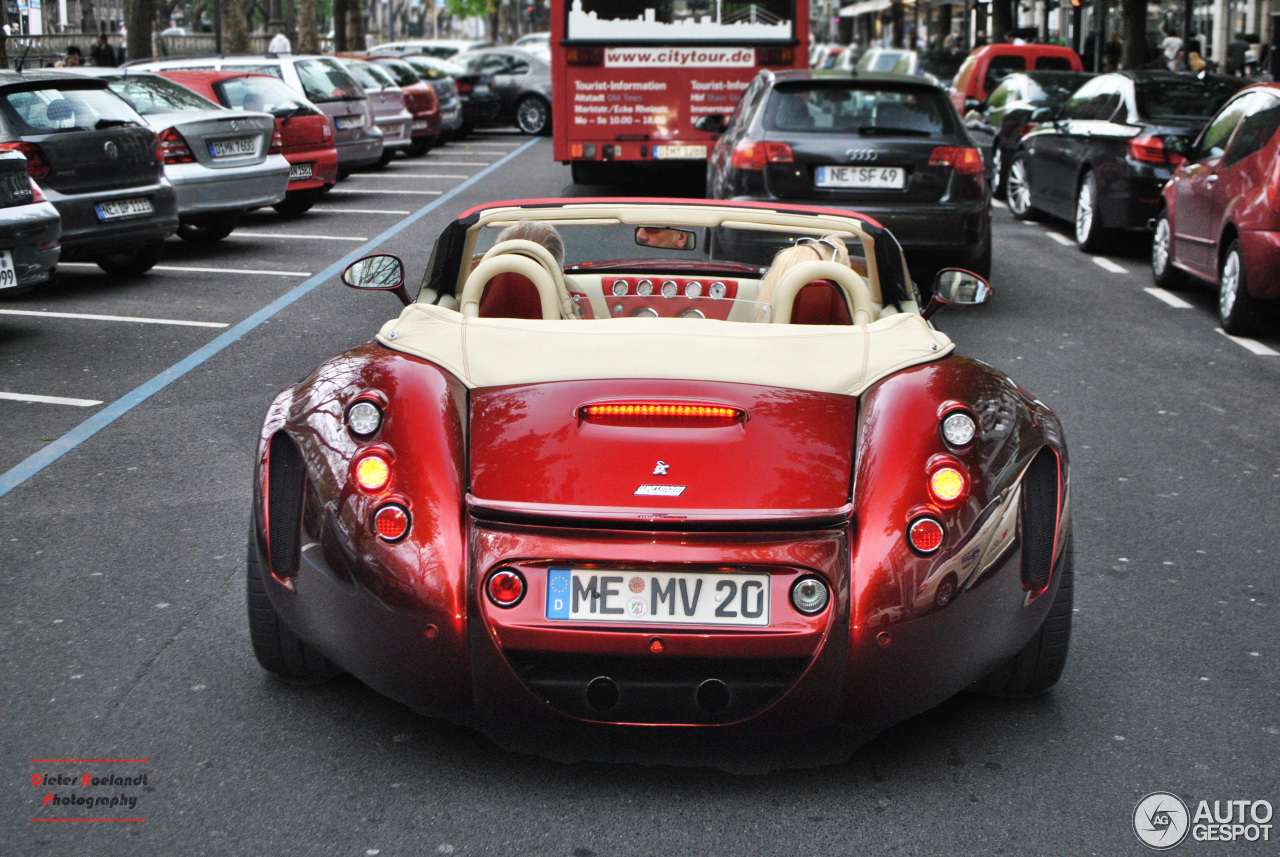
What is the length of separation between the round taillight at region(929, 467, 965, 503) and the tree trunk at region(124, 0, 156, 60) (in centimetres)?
2922

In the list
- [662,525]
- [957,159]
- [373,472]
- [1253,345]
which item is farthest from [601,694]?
[957,159]

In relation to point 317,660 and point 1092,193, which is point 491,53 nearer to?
point 1092,193

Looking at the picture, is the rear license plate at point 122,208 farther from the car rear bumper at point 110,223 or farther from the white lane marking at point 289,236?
the white lane marking at point 289,236

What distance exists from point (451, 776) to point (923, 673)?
1040 mm

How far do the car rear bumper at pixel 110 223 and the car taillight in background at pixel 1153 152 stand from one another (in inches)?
293

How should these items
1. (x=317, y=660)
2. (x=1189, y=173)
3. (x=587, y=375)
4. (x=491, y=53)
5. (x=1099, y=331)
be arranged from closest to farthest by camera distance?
(x=587, y=375) < (x=317, y=660) < (x=1099, y=331) < (x=1189, y=173) < (x=491, y=53)

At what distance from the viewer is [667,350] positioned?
11.4ft

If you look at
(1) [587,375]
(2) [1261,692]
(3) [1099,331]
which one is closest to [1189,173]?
(3) [1099,331]

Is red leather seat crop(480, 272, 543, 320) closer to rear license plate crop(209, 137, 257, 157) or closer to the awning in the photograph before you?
rear license plate crop(209, 137, 257, 157)

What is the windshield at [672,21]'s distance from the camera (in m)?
16.4

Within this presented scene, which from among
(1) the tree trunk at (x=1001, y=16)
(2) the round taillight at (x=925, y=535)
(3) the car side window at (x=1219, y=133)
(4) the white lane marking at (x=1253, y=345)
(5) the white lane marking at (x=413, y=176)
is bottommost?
(4) the white lane marking at (x=1253, y=345)

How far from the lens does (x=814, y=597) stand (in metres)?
3.11

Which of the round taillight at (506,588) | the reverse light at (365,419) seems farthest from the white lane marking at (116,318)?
the round taillight at (506,588)

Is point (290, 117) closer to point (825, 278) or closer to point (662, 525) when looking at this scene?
point (825, 278)
